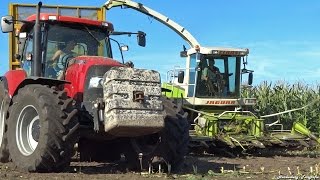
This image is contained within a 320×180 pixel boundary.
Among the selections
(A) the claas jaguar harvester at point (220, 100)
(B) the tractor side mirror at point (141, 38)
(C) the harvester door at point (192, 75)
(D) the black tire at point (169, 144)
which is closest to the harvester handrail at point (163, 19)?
(A) the claas jaguar harvester at point (220, 100)

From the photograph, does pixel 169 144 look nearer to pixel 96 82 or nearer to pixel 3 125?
pixel 96 82

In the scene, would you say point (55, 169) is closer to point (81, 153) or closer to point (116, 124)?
point (116, 124)

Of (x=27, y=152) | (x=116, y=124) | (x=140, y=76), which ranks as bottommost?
(x=27, y=152)

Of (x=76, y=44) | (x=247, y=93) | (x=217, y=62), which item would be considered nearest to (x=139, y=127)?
(x=76, y=44)

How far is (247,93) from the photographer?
63.1ft

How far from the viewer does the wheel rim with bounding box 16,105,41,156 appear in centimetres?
785

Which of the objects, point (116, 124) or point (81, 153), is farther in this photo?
point (81, 153)

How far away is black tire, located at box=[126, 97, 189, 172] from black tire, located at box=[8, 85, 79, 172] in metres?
1.22

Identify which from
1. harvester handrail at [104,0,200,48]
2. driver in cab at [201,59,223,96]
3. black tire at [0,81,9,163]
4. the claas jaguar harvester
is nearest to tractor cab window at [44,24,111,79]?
black tire at [0,81,9,163]

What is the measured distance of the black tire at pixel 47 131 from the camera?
7102mm

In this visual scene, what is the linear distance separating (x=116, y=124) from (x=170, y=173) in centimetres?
133

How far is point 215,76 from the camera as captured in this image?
614 inches

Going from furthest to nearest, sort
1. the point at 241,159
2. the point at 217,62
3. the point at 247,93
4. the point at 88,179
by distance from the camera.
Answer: the point at 247,93 → the point at 217,62 → the point at 241,159 → the point at 88,179

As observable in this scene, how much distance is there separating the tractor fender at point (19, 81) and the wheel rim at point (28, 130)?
46cm
